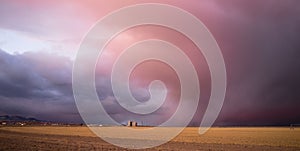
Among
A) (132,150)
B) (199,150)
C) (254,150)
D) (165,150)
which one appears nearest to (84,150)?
(132,150)

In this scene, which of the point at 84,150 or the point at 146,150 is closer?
the point at 84,150

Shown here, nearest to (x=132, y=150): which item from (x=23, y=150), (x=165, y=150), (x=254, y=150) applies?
(x=165, y=150)

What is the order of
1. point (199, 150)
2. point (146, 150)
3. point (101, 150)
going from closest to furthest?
1. point (101, 150)
2. point (146, 150)
3. point (199, 150)

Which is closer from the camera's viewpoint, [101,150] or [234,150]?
[101,150]

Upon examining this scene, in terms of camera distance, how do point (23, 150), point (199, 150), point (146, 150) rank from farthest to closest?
point (199, 150), point (146, 150), point (23, 150)

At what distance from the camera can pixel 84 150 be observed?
1471 inches

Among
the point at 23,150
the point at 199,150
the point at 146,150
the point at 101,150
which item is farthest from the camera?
the point at 199,150

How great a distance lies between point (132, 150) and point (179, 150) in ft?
21.4

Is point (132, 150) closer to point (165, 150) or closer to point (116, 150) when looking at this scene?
point (116, 150)

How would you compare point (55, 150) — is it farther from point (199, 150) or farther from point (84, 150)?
point (199, 150)

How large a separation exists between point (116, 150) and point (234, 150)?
16138mm

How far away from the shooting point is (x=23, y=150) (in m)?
35.3

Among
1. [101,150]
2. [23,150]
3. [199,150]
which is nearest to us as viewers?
[23,150]

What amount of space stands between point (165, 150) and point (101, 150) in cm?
805
